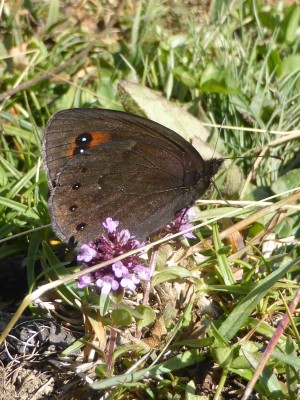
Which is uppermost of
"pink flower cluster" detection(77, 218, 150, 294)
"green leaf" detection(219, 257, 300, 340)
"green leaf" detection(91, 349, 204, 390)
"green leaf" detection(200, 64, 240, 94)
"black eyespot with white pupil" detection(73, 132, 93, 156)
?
"black eyespot with white pupil" detection(73, 132, 93, 156)

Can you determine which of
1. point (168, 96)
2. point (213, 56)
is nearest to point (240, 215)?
point (168, 96)

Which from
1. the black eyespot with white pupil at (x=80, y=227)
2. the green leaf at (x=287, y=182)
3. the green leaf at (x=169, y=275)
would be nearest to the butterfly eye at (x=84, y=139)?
the black eyespot with white pupil at (x=80, y=227)

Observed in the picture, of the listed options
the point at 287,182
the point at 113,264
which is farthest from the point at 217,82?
the point at 113,264

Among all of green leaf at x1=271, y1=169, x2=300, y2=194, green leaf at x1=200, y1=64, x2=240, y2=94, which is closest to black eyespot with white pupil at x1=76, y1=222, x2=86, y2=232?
green leaf at x1=271, y1=169, x2=300, y2=194

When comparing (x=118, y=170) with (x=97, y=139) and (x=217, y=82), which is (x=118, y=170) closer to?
(x=97, y=139)

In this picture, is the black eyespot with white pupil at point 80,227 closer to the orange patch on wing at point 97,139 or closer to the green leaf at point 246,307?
the orange patch on wing at point 97,139

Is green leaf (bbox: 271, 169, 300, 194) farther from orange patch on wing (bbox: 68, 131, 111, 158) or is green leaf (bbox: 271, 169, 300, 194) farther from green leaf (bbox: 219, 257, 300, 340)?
orange patch on wing (bbox: 68, 131, 111, 158)
